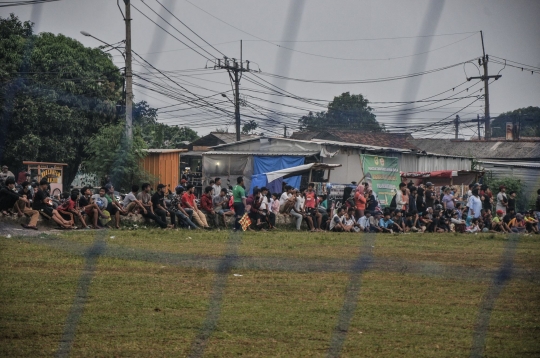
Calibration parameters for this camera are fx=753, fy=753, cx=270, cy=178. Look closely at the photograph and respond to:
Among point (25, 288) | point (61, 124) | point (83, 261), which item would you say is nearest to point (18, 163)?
point (61, 124)

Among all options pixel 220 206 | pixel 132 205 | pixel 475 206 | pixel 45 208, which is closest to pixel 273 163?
pixel 475 206

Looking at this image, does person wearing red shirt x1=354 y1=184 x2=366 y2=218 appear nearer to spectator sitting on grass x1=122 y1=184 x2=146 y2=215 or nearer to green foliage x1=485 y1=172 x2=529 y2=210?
spectator sitting on grass x1=122 y1=184 x2=146 y2=215

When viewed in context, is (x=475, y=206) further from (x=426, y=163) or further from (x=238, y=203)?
(x=426, y=163)

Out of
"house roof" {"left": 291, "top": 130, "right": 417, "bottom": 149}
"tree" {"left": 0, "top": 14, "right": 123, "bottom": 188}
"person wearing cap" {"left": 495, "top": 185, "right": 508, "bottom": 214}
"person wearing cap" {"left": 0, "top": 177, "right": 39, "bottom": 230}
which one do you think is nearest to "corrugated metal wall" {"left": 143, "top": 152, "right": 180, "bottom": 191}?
"tree" {"left": 0, "top": 14, "right": 123, "bottom": 188}

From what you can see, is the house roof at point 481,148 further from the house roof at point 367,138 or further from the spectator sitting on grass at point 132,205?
the spectator sitting on grass at point 132,205

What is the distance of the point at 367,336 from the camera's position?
7055 millimetres

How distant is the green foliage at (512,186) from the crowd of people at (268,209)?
2.07 meters

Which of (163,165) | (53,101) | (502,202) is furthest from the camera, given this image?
(53,101)

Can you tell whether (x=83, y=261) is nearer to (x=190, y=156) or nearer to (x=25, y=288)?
(x=25, y=288)

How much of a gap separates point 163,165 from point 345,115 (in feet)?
24.5

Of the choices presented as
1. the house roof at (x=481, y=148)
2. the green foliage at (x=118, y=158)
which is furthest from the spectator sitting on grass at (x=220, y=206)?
the house roof at (x=481, y=148)

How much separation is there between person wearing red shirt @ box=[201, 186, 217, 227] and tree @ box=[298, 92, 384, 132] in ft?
14.5

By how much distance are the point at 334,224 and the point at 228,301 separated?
12.2m

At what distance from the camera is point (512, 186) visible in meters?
29.8
